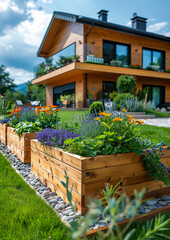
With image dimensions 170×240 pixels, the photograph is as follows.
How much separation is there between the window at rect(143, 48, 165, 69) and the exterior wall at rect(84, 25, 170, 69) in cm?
32

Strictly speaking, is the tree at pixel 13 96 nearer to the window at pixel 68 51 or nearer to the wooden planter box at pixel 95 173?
the window at pixel 68 51

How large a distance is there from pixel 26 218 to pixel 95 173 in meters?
0.75

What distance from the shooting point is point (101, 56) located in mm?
14281

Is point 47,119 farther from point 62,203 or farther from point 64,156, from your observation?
point 62,203

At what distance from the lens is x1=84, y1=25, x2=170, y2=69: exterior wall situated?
14131 mm

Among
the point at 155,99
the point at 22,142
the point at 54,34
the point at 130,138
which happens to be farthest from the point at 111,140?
the point at 54,34

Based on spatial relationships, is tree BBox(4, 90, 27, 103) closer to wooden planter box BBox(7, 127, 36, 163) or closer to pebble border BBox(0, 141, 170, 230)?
wooden planter box BBox(7, 127, 36, 163)

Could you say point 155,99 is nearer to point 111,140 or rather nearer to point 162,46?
point 162,46

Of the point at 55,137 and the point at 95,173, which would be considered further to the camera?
the point at 55,137

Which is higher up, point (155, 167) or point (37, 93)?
point (37, 93)

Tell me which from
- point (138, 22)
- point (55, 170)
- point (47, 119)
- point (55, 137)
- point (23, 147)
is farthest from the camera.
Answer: point (138, 22)

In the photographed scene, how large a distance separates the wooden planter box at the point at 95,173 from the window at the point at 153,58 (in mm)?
15009

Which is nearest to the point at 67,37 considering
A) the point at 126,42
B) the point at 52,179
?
the point at 126,42

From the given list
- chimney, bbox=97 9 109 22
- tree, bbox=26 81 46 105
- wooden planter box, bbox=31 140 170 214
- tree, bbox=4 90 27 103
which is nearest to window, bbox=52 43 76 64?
chimney, bbox=97 9 109 22
